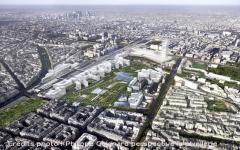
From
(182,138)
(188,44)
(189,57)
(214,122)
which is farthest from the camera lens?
(188,44)

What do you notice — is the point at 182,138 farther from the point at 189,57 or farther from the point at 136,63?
the point at 189,57

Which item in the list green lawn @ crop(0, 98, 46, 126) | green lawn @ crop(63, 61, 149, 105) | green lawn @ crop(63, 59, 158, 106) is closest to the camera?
green lawn @ crop(0, 98, 46, 126)

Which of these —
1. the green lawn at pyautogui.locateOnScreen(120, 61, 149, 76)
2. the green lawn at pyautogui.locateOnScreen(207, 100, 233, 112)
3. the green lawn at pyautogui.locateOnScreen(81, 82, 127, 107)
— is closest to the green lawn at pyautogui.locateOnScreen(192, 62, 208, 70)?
the green lawn at pyautogui.locateOnScreen(120, 61, 149, 76)

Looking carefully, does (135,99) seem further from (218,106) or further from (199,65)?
(199,65)

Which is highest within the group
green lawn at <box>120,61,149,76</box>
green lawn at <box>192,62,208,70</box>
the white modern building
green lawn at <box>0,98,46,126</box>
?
green lawn at <box>192,62,208,70</box>

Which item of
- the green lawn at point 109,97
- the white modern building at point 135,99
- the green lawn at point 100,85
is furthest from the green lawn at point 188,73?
→ the white modern building at point 135,99

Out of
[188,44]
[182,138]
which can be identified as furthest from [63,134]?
[188,44]

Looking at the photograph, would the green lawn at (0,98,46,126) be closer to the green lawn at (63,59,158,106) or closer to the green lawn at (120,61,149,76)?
the green lawn at (63,59,158,106)
